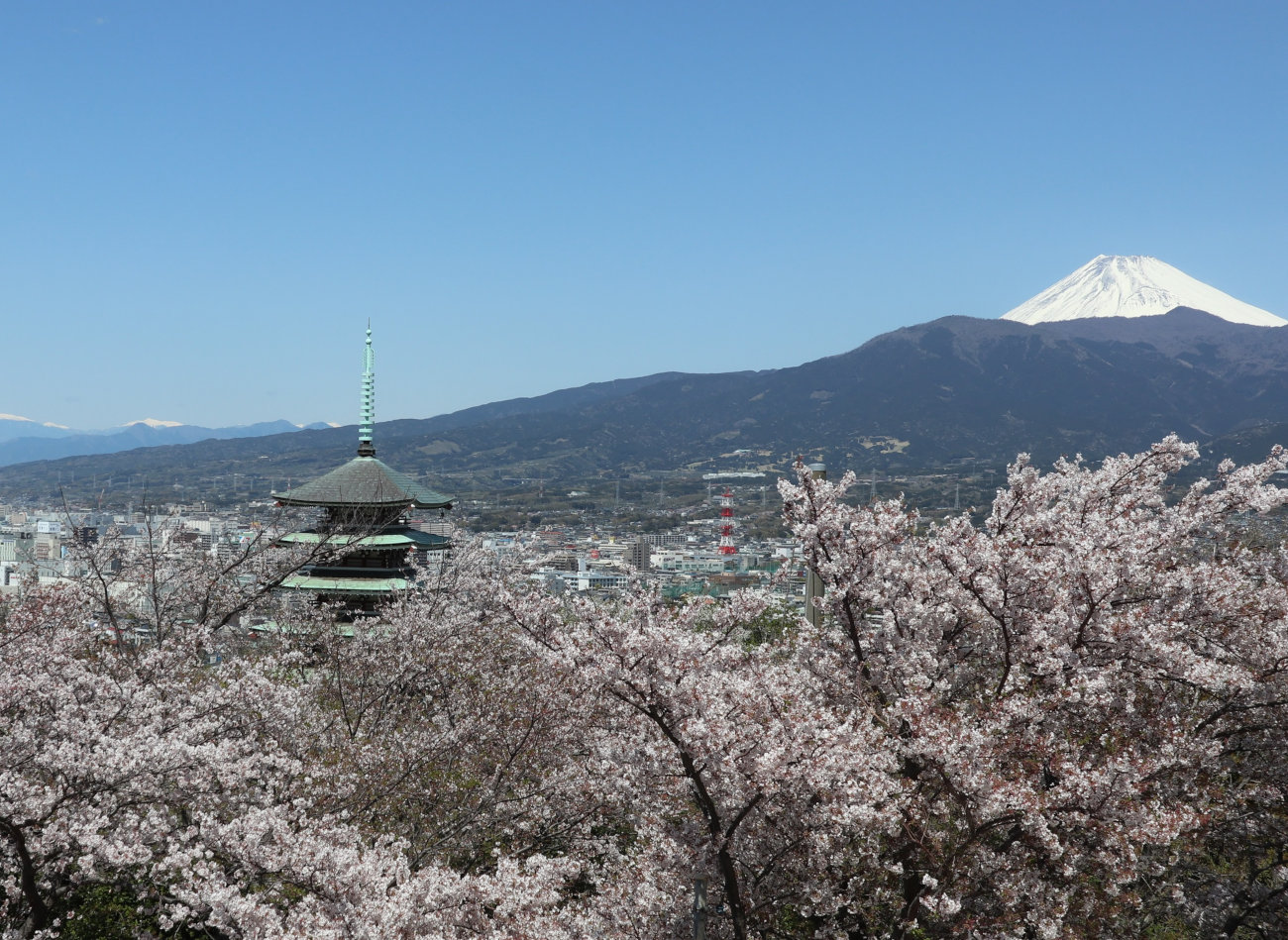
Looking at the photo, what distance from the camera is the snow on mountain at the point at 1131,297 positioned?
174 m

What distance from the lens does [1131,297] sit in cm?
17850

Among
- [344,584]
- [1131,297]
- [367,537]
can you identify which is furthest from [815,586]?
[1131,297]

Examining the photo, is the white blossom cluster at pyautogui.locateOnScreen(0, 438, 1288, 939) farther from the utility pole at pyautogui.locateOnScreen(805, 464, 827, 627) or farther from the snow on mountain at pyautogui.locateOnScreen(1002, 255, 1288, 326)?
the snow on mountain at pyautogui.locateOnScreen(1002, 255, 1288, 326)

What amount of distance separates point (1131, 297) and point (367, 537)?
19662 cm

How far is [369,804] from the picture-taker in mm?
6738

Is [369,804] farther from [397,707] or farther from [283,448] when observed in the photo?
[283,448]

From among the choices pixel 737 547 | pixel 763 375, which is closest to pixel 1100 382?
pixel 763 375

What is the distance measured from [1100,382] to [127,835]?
143m

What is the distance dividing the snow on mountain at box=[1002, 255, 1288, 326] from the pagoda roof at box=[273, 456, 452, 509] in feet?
598

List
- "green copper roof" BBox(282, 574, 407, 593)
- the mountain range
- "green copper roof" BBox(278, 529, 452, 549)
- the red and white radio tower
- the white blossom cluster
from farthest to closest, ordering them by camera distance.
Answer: the mountain range < the red and white radio tower < "green copper roof" BBox(282, 574, 407, 593) < "green copper roof" BBox(278, 529, 452, 549) < the white blossom cluster

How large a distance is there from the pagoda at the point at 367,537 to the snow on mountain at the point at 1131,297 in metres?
183

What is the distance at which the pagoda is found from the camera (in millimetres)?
17547

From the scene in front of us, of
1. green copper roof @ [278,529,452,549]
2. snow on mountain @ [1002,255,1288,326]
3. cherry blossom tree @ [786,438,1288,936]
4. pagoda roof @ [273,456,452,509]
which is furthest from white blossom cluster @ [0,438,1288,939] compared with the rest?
snow on mountain @ [1002,255,1288,326]

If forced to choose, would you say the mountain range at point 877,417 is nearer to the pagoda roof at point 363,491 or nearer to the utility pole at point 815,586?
the pagoda roof at point 363,491
